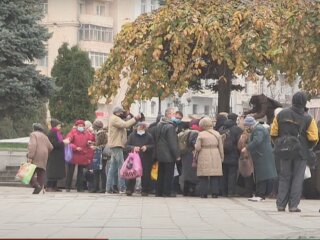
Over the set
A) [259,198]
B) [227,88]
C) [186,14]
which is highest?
[186,14]

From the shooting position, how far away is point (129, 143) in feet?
60.1

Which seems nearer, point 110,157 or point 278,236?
point 278,236

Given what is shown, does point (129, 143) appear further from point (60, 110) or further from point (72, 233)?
point (60, 110)

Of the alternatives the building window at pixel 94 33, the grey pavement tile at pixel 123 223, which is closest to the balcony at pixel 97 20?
the building window at pixel 94 33

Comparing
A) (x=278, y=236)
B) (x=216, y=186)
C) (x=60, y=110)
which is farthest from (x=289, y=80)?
(x=60, y=110)

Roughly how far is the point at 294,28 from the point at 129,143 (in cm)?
469

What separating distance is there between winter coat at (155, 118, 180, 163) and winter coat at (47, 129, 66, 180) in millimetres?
2926

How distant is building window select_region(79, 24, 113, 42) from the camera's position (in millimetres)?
76688

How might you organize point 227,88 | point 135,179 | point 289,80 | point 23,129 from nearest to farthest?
point 135,179, point 289,80, point 227,88, point 23,129

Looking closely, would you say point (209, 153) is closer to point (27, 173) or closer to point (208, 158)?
point (208, 158)

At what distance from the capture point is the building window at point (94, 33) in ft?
252

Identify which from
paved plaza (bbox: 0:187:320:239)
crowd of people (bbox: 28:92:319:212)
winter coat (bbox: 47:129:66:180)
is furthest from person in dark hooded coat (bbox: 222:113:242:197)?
winter coat (bbox: 47:129:66:180)

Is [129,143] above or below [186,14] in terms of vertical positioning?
below

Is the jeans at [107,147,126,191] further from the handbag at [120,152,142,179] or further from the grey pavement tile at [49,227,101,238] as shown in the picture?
the grey pavement tile at [49,227,101,238]
